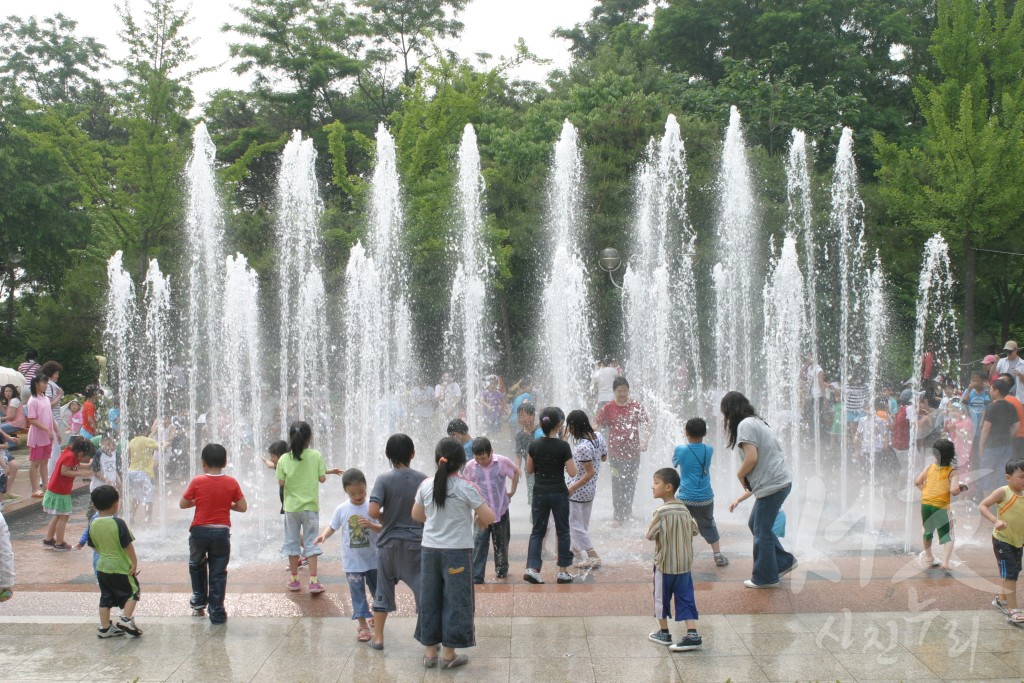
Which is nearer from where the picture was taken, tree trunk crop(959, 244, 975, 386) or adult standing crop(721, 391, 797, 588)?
adult standing crop(721, 391, 797, 588)

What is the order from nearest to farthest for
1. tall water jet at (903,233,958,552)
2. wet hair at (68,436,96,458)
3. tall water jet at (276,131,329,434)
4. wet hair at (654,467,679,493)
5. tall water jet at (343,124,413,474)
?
wet hair at (654,467,679,493) < wet hair at (68,436,96,458) < tall water jet at (343,124,413,474) < tall water jet at (903,233,958,552) < tall water jet at (276,131,329,434)

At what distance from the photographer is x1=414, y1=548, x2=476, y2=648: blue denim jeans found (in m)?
5.45

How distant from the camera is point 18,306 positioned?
32844mm

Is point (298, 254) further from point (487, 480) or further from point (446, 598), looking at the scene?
point (446, 598)

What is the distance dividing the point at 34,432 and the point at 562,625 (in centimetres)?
818

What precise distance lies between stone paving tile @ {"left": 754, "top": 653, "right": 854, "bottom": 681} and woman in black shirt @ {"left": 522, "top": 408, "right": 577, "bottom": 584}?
2115mm

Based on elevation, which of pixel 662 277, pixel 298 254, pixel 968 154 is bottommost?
pixel 662 277

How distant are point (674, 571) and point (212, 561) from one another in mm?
3074

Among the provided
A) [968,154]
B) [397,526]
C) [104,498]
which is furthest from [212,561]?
[968,154]

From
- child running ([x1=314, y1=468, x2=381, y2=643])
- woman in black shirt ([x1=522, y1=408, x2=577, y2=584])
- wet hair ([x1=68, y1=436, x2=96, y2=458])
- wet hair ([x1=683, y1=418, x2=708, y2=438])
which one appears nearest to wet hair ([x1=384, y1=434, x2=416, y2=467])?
child running ([x1=314, y1=468, x2=381, y2=643])

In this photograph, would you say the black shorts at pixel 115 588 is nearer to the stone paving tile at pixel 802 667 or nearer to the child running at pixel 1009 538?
the stone paving tile at pixel 802 667

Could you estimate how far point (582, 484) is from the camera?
7672 millimetres

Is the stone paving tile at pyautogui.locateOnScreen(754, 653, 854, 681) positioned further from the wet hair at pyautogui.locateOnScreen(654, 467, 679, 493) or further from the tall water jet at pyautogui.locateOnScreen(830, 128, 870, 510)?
the tall water jet at pyautogui.locateOnScreen(830, 128, 870, 510)

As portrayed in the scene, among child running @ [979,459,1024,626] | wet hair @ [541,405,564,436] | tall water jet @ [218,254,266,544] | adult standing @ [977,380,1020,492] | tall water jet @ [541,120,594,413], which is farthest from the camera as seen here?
tall water jet @ [541,120,594,413]
